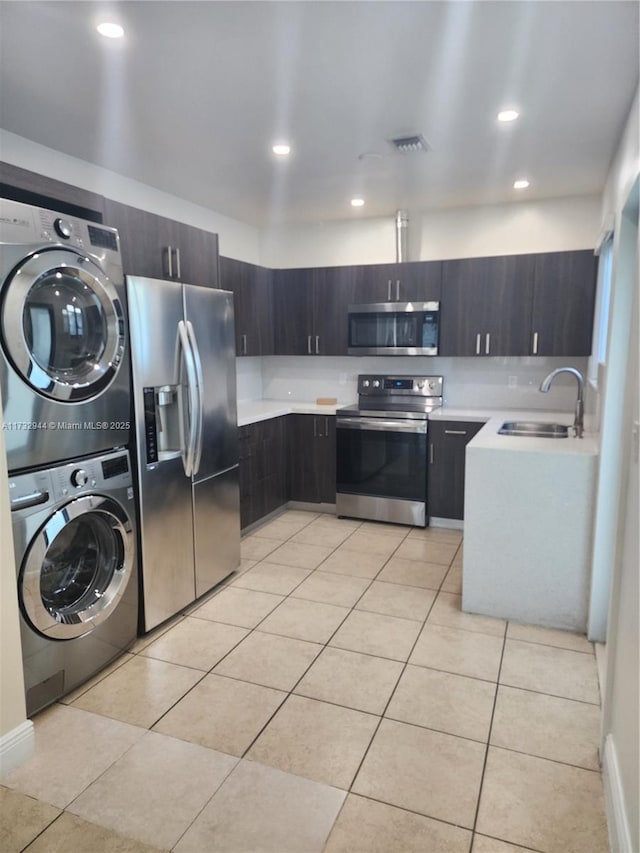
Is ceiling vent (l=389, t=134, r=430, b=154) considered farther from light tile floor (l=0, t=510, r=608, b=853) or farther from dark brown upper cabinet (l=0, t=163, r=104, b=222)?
light tile floor (l=0, t=510, r=608, b=853)

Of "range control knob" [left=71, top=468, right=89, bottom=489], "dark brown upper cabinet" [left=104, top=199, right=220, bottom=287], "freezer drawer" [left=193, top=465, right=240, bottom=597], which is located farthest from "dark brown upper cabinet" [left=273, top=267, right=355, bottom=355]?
"range control knob" [left=71, top=468, right=89, bottom=489]

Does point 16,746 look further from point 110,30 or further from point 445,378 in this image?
point 445,378

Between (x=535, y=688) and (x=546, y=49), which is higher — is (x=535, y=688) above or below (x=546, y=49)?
below

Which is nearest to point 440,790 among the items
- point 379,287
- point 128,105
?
point 128,105

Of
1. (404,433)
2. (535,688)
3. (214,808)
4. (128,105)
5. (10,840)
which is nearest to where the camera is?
(10,840)

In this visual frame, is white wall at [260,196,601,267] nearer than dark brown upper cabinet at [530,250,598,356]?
No

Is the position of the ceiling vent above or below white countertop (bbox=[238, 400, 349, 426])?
above

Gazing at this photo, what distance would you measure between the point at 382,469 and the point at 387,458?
0.34 feet

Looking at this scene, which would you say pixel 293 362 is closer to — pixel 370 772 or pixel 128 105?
pixel 128 105

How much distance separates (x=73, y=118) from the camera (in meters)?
2.74

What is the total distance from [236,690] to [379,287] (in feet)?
11.0

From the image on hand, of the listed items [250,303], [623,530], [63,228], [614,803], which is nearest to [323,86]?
[63,228]

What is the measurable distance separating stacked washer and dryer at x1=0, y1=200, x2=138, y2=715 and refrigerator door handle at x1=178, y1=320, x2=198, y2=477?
36cm

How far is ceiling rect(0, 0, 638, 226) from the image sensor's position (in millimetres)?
1937
